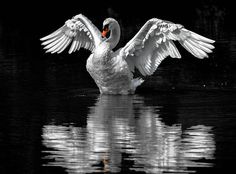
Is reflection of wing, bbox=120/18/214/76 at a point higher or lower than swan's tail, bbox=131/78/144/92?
higher

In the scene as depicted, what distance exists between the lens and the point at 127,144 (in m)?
13.2

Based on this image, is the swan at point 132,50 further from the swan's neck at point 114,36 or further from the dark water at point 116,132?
the dark water at point 116,132

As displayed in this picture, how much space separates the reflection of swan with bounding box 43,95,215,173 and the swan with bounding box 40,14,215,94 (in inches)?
93.3

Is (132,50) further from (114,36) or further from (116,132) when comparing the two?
(116,132)

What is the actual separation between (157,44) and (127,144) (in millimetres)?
6184

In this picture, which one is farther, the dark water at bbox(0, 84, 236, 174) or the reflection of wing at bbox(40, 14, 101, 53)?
the reflection of wing at bbox(40, 14, 101, 53)

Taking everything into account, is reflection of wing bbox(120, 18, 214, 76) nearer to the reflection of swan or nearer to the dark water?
the dark water

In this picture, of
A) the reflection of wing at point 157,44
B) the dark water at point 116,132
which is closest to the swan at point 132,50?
the reflection of wing at point 157,44

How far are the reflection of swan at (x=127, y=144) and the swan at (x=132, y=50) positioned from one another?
237 cm

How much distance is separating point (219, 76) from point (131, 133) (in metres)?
7.92

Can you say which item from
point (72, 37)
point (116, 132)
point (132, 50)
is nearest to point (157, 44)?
point (132, 50)

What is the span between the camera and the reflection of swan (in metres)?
11.9

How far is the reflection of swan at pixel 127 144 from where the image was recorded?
39.0ft

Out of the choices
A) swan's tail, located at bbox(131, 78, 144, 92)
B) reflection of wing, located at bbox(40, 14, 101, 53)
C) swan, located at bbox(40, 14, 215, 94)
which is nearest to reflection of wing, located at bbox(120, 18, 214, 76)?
swan, located at bbox(40, 14, 215, 94)
